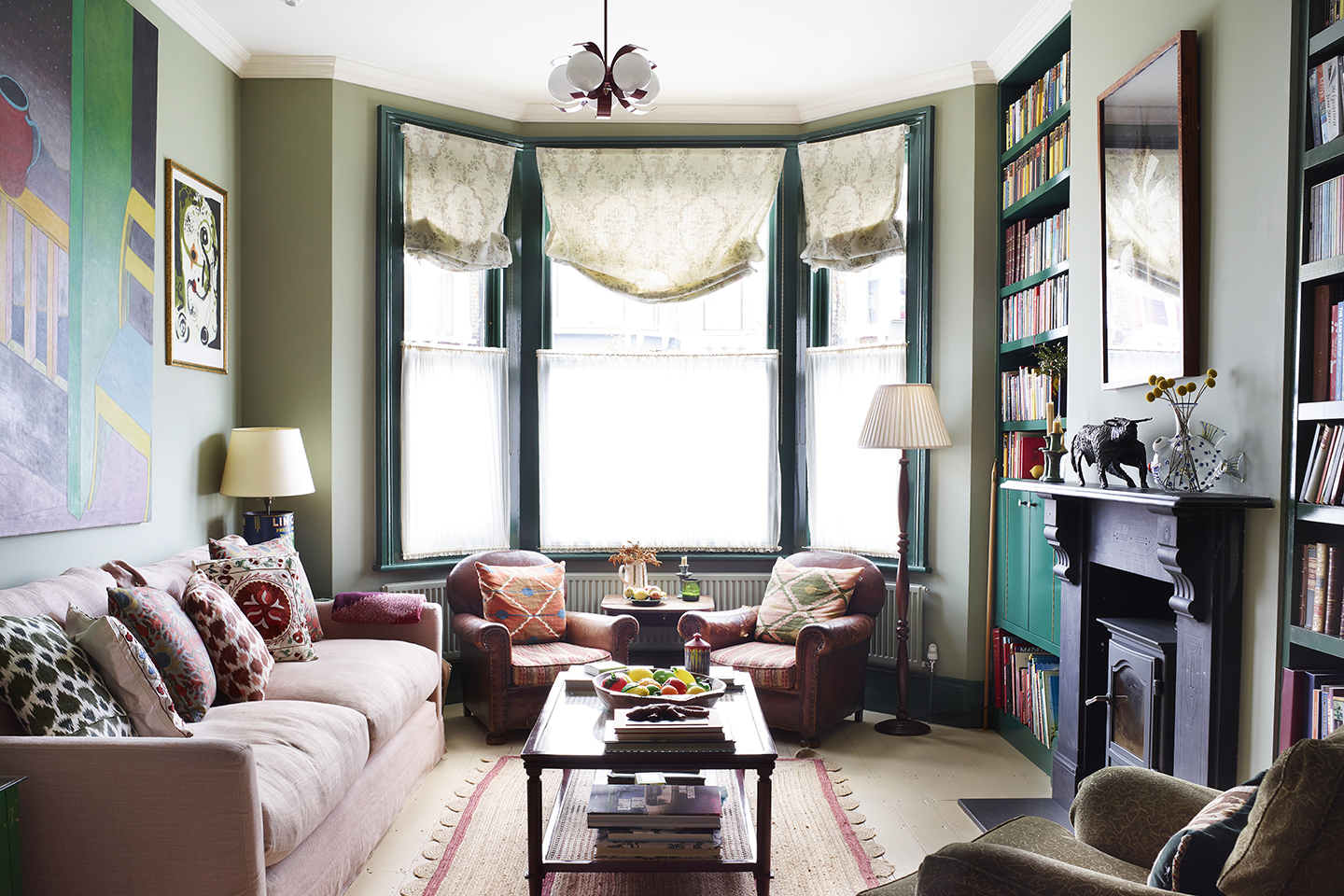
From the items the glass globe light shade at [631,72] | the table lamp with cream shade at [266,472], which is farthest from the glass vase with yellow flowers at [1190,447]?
the table lamp with cream shade at [266,472]

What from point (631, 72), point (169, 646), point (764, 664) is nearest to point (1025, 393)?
point (764, 664)

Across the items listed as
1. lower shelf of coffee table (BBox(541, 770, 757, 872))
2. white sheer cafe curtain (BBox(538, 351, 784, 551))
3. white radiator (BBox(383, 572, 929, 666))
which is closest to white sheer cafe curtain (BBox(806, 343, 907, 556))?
white sheer cafe curtain (BBox(538, 351, 784, 551))

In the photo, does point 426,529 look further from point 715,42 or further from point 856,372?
point 715,42

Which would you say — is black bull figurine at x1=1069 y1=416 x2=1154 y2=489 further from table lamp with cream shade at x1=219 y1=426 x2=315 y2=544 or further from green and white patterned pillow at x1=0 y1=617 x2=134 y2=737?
table lamp with cream shade at x1=219 y1=426 x2=315 y2=544

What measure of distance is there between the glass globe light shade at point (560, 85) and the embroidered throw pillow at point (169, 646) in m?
2.09

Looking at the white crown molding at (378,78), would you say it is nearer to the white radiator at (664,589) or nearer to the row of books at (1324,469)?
the white radiator at (664,589)

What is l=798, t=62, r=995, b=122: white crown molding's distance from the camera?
4.44 m

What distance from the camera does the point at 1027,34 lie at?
157 inches

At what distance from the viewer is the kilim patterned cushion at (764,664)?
13.4 feet

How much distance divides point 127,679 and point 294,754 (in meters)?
0.47

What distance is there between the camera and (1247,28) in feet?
7.97

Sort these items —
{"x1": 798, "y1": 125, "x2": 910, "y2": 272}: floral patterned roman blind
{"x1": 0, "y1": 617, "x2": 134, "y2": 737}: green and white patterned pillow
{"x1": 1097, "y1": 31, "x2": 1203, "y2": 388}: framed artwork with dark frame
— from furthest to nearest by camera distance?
{"x1": 798, "y1": 125, "x2": 910, "y2": 272}: floral patterned roman blind, {"x1": 1097, "y1": 31, "x2": 1203, "y2": 388}: framed artwork with dark frame, {"x1": 0, "y1": 617, "x2": 134, "y2": 737}: green and white patterned pillow

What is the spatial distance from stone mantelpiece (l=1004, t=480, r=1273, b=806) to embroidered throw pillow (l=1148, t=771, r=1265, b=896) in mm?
1067

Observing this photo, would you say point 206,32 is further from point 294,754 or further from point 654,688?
point 654,688
